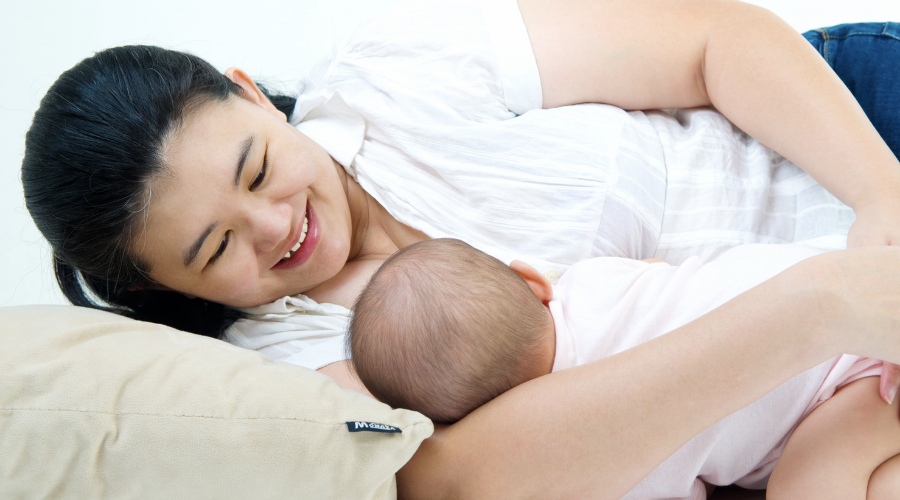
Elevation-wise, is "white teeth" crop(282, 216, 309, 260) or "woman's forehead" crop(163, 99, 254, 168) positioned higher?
"woman's forehead" crop(163, 99, 254, 168)

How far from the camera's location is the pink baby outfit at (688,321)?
0.93 metres

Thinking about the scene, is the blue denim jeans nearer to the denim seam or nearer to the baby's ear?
the denim seam

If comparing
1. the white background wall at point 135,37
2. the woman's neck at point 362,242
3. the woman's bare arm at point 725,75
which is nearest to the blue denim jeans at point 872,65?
the woman's bare arm at point 725,75

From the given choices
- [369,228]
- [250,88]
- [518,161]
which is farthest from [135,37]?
[518,161]

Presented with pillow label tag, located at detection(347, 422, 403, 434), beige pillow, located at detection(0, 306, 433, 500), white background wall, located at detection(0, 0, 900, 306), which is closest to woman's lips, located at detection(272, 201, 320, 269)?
beige pillow, located at detection(0, 306, 433, 500)

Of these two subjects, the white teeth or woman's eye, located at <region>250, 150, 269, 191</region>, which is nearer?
woman's eye, located at <region>250, 150, 269, 191</region>

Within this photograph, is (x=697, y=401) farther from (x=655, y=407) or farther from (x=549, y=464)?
(x=549, y=464)

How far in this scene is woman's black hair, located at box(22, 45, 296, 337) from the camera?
1.06 m

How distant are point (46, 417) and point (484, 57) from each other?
0.99m

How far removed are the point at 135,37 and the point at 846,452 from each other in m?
2.31

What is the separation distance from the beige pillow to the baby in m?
0.11

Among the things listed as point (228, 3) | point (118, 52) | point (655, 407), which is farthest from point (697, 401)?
point (228, 3)

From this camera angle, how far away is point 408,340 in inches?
36.6

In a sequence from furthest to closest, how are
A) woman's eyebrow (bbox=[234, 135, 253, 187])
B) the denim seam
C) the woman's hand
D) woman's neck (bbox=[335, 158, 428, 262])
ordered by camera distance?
woman's neck (bbox=[335, 158, 428, 262]) < the denim seam < woman's eyebrow (bbox=[234, 135, 253, 187]) < the woman's hand
